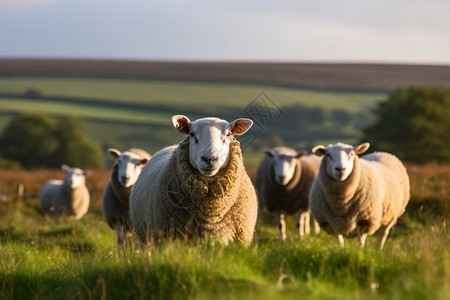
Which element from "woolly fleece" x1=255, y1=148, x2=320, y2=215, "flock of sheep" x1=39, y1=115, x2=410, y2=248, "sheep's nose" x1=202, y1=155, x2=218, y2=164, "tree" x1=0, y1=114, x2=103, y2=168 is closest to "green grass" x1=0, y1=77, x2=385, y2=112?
"tree" x1=0, y1=114, x2=103, y2=168

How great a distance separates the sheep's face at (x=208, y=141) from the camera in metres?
6.06

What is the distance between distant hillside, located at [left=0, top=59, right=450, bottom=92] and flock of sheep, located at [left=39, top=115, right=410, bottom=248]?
64.6 metres

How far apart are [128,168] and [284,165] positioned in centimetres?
349

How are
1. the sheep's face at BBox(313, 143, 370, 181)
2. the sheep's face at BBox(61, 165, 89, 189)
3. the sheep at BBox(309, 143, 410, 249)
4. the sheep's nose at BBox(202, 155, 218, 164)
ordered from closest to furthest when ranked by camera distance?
the sheep's nose at BBox(202, 155, 218, 164) → the sheep's face at BBox(313, 143, 370, 181) → the sheep at BBox(309, 143, 410, 249) → the sheep's face at BBox(61, 165, 89, 189)

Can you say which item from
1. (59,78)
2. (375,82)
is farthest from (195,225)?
(59,78)

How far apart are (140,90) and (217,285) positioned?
295ft

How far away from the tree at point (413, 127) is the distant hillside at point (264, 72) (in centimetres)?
3459

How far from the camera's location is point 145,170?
7.87 m

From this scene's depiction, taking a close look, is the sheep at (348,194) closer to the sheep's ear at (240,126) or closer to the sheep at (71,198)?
the sheep's ear at (240,126)

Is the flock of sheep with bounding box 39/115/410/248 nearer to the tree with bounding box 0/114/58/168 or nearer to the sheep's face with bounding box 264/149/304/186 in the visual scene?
the sheep's face with bounding box 264/149/304/186

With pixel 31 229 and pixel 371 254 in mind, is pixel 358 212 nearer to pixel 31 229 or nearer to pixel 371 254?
pixel 371 254

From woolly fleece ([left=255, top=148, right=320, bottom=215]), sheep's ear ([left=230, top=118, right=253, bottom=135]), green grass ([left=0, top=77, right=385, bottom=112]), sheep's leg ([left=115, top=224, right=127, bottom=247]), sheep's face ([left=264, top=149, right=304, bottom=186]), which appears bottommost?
sheep's leg ([left=115, top=224, right=127, bottom=247])

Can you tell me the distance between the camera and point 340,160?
912 cm

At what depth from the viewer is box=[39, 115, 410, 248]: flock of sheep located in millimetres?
6324
